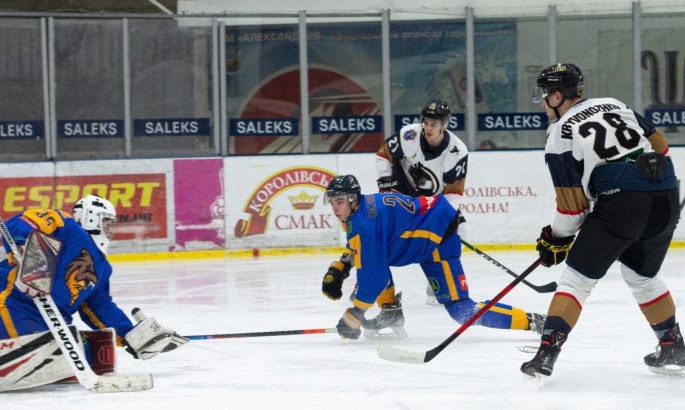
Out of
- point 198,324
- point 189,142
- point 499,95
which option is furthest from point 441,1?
point 198,324

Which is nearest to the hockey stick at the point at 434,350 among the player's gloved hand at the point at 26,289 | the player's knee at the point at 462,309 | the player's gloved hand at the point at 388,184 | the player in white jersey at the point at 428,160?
the player's knee at the point at 462,309

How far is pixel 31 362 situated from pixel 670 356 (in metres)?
2.08

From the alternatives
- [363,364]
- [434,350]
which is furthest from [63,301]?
[434,350]

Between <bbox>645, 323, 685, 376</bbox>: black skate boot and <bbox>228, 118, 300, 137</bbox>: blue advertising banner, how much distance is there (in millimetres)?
5628

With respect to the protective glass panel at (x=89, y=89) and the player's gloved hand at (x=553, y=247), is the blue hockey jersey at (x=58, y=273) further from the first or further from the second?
the protective glass panel at (x=89, y=89)

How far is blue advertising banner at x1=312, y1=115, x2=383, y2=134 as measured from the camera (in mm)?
8125

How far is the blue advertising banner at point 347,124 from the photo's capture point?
812 centimetres

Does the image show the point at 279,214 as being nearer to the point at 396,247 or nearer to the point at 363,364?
the point at 396,247

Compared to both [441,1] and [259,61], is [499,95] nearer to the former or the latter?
[441,1]

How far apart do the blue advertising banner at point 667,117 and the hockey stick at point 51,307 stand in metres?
6.75

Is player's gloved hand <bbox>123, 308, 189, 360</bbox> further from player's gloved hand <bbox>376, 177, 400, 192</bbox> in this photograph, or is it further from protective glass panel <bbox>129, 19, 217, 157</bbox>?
protective glass panel <bbox>129, 19, 217, 157</bbox>

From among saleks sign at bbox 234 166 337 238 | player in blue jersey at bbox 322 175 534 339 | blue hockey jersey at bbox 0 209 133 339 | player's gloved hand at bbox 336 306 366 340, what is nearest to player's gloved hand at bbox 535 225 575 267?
player in blue jersey at bbox 322 175 534 339

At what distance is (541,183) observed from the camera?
24.7 ft

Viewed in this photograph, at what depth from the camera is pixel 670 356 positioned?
2.77 metres
